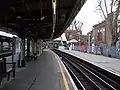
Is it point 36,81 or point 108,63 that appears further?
point 108,63

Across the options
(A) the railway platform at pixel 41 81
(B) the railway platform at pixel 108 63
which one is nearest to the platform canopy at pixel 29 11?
(A) the railway platform at pixel 41 81

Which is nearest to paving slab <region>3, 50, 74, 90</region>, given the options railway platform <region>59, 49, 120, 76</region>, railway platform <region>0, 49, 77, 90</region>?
railway platform <region>0, 49, 77, 90</region>

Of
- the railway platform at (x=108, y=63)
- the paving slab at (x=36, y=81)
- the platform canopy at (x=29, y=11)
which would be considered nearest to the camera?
the paving slab at (x=36, y=81)

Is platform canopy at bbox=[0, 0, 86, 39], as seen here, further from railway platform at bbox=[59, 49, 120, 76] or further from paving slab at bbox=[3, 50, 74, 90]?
railway platform at bbox=[59, 49, 120, 76]

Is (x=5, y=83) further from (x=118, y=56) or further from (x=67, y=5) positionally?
(x=118, y=56)

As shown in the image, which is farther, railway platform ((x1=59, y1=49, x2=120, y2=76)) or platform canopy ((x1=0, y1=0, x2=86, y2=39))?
railway platform ((x1=59, y1=49, x2=120, y2=76))

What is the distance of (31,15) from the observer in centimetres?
1972

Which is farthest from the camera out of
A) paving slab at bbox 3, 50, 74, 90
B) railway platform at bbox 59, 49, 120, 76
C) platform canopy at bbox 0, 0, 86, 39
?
railway platform at bbox 59, 49, 120, 76

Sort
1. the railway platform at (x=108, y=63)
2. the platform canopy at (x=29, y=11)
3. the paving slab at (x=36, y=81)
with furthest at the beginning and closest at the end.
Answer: the railway platform at (x=108, y=63) < the platform canopy at (x=29, y=11) < the paving slab at (x=36, y=81)

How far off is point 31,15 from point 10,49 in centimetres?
358

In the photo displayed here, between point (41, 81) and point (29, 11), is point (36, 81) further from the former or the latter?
point (29, 11)

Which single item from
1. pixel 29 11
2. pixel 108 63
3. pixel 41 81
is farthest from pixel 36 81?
pixel 108 63

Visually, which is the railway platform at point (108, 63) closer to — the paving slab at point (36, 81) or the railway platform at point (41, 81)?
the railway platform at point (41, 81)

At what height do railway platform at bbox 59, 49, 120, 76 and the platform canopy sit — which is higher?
the platform canopy
